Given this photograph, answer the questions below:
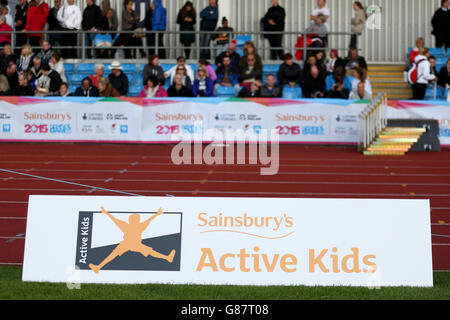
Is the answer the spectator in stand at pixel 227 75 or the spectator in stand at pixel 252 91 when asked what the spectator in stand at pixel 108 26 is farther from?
the spectator in stand at pixel 252 91

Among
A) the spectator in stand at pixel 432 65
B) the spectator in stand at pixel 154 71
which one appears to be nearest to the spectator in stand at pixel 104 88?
the spectator in stand at pixel 154 71

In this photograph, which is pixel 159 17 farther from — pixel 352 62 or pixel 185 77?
pixel 352 62

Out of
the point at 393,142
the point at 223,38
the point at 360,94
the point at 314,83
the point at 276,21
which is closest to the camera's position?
the point at 393,142

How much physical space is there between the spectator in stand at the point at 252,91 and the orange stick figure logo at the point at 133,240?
13.8 meters

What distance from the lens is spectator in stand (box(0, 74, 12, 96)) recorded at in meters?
20.8

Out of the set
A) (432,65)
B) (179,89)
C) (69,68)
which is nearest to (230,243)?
(179,89)

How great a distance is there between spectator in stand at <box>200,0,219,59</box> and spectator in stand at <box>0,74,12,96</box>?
18.5 ft

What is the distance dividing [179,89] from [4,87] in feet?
15.2

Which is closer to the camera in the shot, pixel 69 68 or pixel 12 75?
pixel 12 75

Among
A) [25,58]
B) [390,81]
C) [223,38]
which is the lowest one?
[390,81]

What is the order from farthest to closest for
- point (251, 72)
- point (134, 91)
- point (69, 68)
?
point (69, 68)
point (134, 91)
point (251, 72)

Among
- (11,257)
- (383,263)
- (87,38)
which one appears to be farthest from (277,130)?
(383,263)

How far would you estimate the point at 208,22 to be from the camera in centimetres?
2386

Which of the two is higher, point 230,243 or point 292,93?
point 292,93
